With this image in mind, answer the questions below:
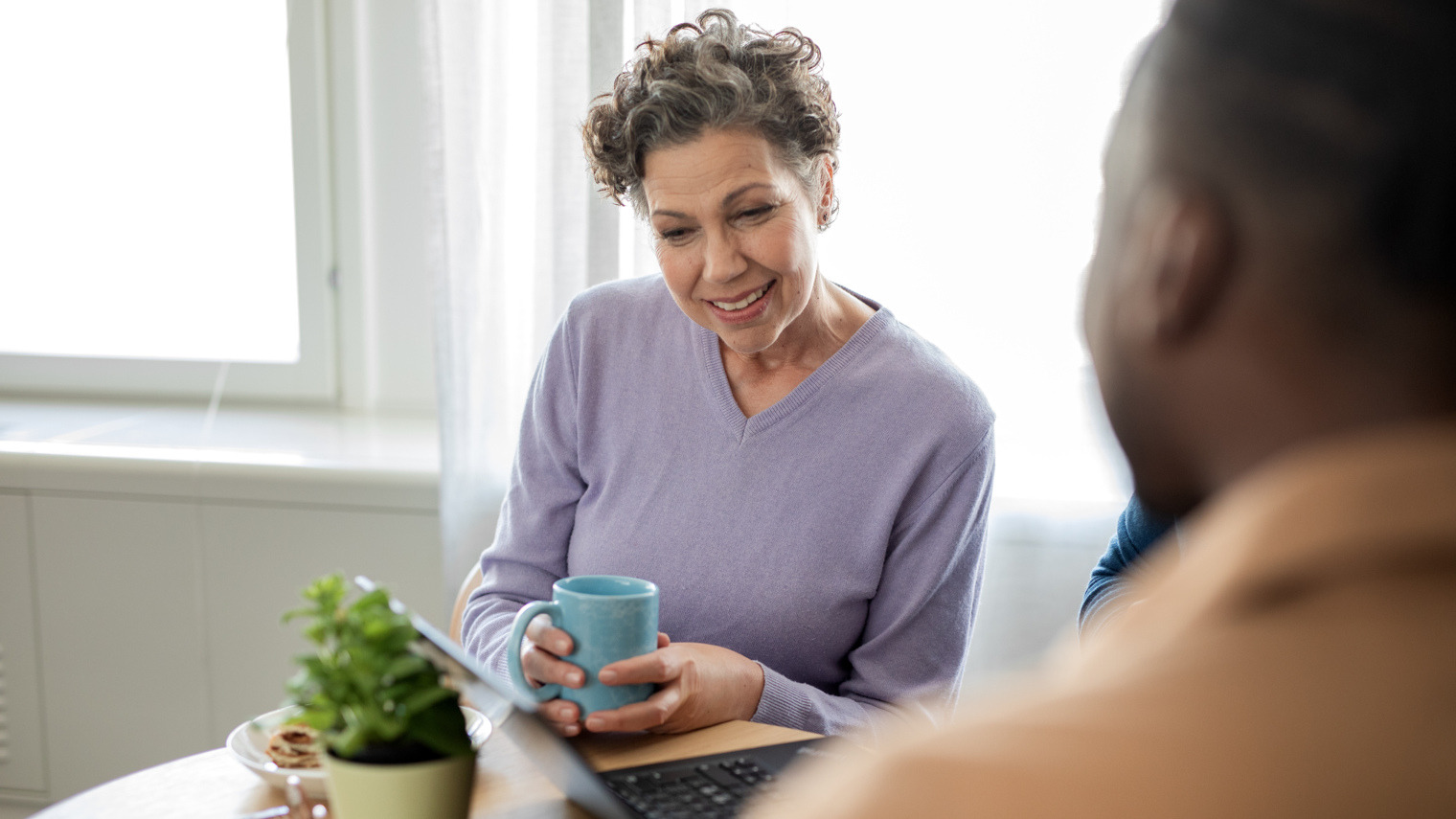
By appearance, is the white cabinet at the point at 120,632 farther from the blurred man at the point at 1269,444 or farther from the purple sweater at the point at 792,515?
the blurred man at the point at 1269,444

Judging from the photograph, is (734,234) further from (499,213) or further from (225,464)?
(225,464)

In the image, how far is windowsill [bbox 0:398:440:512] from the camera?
2.08 m

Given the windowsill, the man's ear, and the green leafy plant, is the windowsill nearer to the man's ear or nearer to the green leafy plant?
the green leafy plant

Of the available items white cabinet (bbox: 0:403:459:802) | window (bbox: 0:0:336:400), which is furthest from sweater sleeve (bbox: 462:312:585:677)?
window (bbox: 0:0:336:400)

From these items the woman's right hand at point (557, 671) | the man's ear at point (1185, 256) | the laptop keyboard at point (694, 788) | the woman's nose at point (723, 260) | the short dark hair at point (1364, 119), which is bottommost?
the laptop keyboard at point (694, 788)

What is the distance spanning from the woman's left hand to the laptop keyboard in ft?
0.30

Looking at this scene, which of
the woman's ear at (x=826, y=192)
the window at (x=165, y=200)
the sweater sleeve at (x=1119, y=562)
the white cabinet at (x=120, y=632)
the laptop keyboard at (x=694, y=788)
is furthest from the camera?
the window at (x=165, y=200)

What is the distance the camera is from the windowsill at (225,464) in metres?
2.08

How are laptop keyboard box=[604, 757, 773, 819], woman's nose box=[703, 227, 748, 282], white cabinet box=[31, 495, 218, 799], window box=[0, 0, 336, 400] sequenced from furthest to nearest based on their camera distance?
window box=[0, 0, 336, 400]
white cabinet box=[31, 495, 218, 799]
woman's nose box=[703, 227, 748, 282]
laptop keyboard box=[604, 757, 773, 819]

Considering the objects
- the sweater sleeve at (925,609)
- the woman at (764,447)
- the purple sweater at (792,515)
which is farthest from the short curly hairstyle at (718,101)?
the sweater sleeve at (925,609)

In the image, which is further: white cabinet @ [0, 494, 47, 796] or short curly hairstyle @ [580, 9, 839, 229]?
white cabinet @ [0, 494, 47, 796]

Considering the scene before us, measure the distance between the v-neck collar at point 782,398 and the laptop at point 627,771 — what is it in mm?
523

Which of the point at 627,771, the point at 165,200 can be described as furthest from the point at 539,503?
the point at 165,200

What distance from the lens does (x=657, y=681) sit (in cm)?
105
